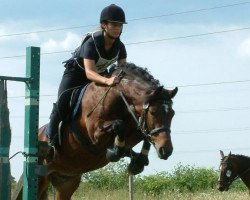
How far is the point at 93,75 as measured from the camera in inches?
257

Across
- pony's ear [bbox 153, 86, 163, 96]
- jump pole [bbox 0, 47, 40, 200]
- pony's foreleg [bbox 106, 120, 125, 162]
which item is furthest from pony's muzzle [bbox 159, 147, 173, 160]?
jump pole [bbox 0, 47, 40, 200]

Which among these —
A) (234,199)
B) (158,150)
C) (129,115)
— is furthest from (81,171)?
(234,199)

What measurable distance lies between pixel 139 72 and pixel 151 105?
22.6 inches

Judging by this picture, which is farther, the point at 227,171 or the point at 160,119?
the point at 227,171

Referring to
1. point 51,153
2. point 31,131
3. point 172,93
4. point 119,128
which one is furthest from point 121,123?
point 51,153

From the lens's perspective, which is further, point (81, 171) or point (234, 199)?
point (234, 199)

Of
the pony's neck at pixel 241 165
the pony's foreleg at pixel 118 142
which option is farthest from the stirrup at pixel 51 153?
the pony's neck at pixel 241 165

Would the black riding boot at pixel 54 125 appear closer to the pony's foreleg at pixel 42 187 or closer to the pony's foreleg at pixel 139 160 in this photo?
the pony's foreleg at pixel 42 187

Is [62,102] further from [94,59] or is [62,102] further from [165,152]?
[165,152]

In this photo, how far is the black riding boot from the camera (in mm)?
6969

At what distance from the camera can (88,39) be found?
22.5 ft

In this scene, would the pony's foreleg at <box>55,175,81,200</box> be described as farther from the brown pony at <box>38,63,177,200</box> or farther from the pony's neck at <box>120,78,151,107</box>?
the pony's neck at <box>120,78,151,107</box>

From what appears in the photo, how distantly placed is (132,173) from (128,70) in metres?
1.03

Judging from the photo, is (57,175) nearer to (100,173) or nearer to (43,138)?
(43,138)
